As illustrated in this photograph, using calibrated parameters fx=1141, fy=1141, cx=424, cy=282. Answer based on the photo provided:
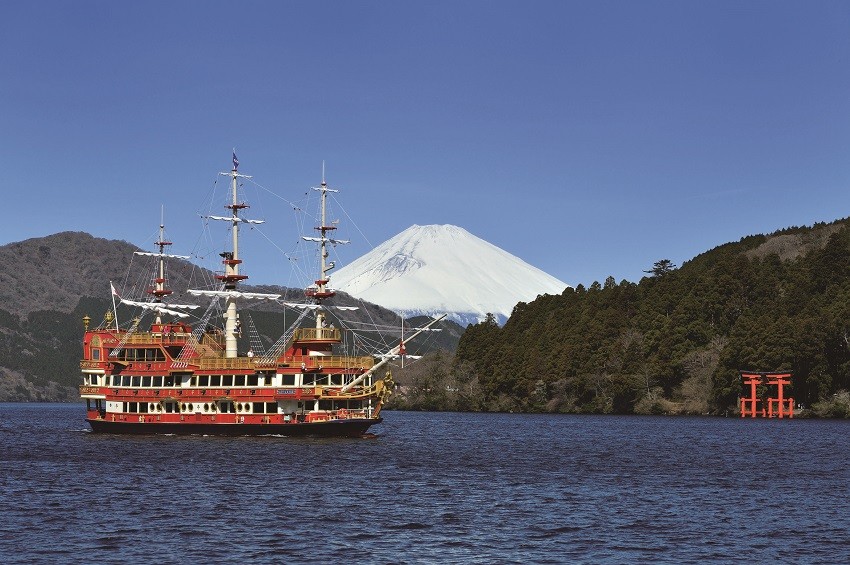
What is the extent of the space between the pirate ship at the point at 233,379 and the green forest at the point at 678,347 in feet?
195

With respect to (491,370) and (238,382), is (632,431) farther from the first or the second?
(491,370)

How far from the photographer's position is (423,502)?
166ft

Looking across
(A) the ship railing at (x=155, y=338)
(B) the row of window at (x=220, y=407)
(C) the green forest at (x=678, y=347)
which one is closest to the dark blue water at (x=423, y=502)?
(B) the row of window at (x=220, y=407)

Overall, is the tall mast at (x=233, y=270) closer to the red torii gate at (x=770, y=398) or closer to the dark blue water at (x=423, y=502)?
the dark blue water at (x=423, y=502)

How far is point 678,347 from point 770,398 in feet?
57.9

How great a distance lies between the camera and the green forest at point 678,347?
5167 inches

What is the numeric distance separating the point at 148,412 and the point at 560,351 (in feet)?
279

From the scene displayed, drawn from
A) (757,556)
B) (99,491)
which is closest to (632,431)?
(99,491)

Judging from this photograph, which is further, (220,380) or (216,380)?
(216,380)

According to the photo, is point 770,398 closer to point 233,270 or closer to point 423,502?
point 233,270

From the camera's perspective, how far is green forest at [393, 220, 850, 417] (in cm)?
13125

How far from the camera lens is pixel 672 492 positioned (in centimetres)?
5456

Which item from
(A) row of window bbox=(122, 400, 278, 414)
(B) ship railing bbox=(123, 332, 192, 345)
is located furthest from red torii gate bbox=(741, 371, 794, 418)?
(B) ship railing bbox=(123, 332, 192, 345)

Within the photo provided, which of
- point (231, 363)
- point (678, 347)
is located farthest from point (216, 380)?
point (678, 347)
